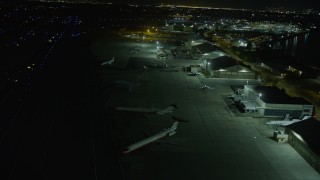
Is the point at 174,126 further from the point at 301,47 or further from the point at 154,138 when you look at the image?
the point at 301,47

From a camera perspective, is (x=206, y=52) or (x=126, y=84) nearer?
(x=126, y=84)

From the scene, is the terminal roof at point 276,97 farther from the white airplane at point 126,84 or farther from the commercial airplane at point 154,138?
the white airplane at point 126,84

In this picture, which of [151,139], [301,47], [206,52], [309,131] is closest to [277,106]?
[309,131]

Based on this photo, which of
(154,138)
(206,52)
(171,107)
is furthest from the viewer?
(206,52)

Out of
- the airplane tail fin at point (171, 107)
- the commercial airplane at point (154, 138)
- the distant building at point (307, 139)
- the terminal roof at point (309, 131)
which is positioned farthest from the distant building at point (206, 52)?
the distant building at point (307, 139)

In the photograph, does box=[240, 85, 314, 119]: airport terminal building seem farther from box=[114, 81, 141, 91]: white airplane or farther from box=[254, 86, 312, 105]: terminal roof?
box=[114, 81, 141, 91]: white airplane

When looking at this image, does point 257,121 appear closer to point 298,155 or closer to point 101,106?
point 298,155

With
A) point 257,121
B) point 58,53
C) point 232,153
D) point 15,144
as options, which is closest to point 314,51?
point 58,53
